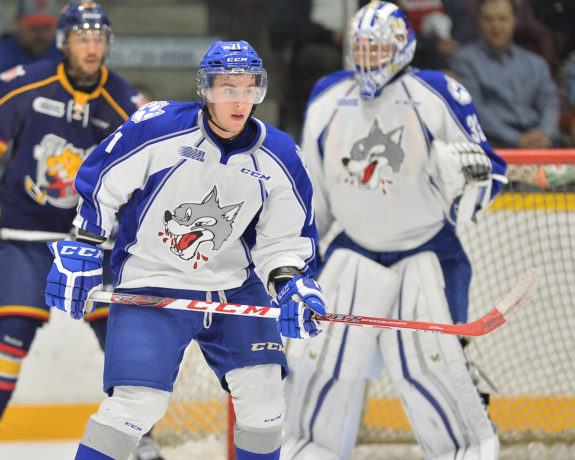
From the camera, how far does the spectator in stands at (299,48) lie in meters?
4.43

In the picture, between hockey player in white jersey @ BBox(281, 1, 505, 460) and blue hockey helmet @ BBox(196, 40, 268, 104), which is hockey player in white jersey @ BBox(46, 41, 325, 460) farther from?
hockey player in white jersey @ BBox(281, 1, 505, 460)

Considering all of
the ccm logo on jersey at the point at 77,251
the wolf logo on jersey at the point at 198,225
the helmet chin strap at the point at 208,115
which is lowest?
the ccm logo on jersey at the point at 77,251

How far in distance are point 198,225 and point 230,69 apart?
0.35 m

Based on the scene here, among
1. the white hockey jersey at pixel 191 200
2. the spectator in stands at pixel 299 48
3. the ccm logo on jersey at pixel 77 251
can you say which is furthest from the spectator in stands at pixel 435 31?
the ccm logo on jersey at pixel 77 251

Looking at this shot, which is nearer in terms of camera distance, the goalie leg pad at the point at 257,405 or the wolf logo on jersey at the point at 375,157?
the goalie leg pad at the point at 257,405

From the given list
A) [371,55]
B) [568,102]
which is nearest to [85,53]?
[371,55]

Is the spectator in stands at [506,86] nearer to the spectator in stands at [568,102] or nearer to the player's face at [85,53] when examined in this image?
the spectator in stands at [568,102]

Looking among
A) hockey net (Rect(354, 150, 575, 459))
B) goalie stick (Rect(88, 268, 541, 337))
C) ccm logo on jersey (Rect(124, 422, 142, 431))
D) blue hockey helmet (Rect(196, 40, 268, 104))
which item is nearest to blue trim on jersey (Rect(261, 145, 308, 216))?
blue hockey helmet (Rect(196, 40, 268, 104))

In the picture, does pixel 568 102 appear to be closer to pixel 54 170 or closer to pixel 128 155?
pixel 54 170

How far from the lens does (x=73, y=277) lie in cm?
225

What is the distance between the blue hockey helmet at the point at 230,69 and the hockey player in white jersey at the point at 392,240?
0.57 metres

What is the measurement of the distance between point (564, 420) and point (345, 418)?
0.86 metres

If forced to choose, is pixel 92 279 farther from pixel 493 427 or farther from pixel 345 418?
pixel 493 427

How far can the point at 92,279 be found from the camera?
7.47ft
